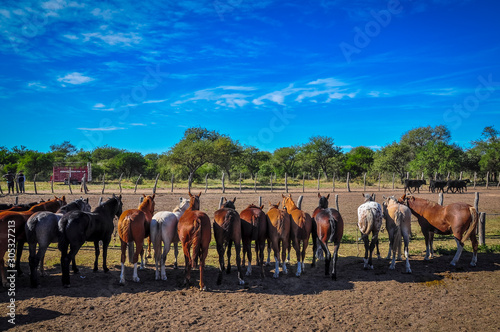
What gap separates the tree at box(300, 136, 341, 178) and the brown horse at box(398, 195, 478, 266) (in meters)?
44.9

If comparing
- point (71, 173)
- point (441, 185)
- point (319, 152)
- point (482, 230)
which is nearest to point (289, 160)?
point (319, 152)

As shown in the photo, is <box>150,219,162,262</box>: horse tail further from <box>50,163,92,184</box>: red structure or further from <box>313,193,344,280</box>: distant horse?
<box>50,163,92,184</box>: red structure

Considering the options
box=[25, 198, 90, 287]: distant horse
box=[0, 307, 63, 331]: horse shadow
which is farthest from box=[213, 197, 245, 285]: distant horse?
box=[25, 198, 90, 287]: distant horse

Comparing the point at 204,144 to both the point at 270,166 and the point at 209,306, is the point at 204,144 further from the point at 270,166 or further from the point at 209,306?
the point at 209,306

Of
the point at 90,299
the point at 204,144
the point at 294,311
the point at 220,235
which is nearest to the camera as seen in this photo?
the point at 294,311

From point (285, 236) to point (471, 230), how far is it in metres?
5.00

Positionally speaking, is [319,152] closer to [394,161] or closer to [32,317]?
[394,161]

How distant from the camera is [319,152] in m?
55.5

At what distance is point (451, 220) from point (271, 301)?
5.76m

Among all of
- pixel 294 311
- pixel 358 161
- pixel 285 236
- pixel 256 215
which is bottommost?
pixel 294 311

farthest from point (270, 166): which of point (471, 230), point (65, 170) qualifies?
point (471, 230)

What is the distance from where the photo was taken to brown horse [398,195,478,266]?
27.5 feet

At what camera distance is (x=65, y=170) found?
39.6 metres

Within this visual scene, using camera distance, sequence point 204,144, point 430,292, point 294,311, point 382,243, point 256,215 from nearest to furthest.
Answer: point 294,311
point 430,292
point 256,215
point 382,243
point 204,144
